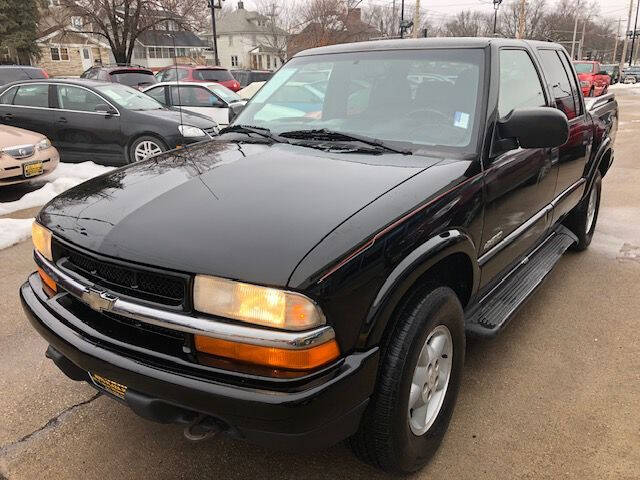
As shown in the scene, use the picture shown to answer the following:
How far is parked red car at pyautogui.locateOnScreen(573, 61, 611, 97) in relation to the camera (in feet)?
76.5

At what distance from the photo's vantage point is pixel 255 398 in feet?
5.74

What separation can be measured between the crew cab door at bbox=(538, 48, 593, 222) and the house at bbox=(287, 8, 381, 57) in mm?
34635

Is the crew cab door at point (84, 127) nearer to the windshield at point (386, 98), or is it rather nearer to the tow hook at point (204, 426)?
the windshield at point (386, 98)

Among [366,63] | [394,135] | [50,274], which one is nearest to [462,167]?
[394,135]

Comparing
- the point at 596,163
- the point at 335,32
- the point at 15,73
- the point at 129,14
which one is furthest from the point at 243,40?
the point at 596,163

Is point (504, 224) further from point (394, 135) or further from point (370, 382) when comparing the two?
point (370, 382)

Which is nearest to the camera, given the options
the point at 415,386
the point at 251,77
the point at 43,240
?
the point at 415,386

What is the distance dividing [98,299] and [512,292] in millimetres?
2327

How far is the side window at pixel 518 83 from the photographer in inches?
120

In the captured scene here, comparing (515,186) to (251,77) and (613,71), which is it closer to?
(251,77)

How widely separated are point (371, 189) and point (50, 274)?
4.66 feet

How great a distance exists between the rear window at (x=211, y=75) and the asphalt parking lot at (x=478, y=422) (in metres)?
13.9

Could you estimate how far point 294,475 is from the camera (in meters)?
2.38

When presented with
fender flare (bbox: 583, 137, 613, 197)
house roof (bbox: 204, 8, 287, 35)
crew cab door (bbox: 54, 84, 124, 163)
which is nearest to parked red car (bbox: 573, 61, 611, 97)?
fender flare (bbox: 583, 137, 613, 197)
